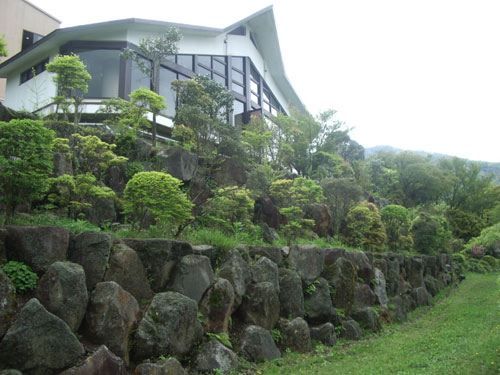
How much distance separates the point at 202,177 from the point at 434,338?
8817 mm

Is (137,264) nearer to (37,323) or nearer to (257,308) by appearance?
(37,323)

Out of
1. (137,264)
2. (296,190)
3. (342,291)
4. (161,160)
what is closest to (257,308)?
(137,264)

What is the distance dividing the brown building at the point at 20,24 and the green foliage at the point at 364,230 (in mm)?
28909

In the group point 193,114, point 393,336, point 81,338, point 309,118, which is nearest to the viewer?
point 81,338

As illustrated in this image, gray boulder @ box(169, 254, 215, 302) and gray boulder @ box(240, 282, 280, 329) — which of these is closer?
gray boulder @ box(169, 254, 215, 302)

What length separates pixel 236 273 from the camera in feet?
25.7

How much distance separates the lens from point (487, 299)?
53.8ft

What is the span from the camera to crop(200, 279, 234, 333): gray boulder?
6961 mm

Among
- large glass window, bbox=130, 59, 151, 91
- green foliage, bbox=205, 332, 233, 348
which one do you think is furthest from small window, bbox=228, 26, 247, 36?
green foliage, bbox=205, 332, 233, 348

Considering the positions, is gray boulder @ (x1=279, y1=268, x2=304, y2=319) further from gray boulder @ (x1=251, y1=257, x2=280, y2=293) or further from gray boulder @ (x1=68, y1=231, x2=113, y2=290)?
gray boulder @ (x1=68, y1=231, x2=113, y2=290)

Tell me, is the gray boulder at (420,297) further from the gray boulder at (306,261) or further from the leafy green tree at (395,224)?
the gray boulder at (306,261)

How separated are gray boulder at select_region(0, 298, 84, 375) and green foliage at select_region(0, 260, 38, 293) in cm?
43

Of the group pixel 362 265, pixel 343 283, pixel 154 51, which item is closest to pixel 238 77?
pixel 154 51

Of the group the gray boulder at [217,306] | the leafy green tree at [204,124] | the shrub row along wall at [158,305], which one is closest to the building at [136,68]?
the leafy green tree at [204,124]
